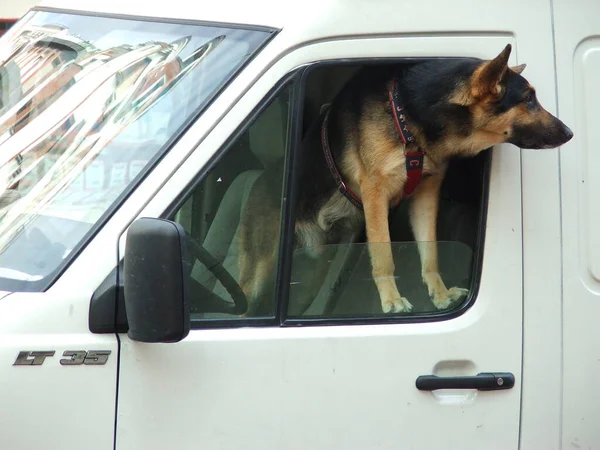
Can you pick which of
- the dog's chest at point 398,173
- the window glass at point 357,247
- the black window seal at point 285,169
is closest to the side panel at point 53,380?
the black window seal at point 285,169

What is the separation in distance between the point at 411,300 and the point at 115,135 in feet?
3.35

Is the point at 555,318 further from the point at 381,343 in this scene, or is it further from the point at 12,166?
the point at 12,166

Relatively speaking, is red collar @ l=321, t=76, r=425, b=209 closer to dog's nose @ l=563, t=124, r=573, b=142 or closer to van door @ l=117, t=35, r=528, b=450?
van door @ l=117, t=35, r=528, b=450

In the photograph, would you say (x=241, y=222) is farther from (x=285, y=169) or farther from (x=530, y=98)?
(x=530, y=98)

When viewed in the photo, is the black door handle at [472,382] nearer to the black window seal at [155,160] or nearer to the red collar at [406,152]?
the red collar at [406,152]

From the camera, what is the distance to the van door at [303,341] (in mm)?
2096

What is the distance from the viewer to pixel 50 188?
2.24 m

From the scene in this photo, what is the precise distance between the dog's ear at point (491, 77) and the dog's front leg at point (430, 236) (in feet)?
1.07

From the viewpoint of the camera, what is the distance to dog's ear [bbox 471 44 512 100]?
2.29m

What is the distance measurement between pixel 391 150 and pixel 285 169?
1.79ft

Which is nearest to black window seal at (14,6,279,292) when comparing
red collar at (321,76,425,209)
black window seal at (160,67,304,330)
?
black window seal at (160,67,304,330)

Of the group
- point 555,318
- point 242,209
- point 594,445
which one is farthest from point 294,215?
point 594,445

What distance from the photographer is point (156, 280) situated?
190cm

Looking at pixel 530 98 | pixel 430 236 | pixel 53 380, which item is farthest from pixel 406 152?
pixel 53 380
